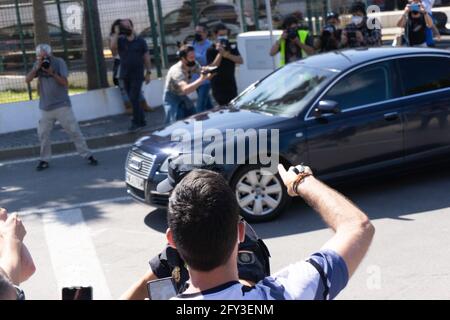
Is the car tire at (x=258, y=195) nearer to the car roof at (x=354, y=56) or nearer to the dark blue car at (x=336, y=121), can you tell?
the dark blue car at (x=336, y=121)

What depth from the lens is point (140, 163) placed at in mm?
7988

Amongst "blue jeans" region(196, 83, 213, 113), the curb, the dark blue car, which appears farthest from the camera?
the curb

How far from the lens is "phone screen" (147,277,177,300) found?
99.5 inches

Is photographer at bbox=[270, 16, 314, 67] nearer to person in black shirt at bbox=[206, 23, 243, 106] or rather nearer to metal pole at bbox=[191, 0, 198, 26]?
person in black shirt at bbox=[206, 23, 243, 106]

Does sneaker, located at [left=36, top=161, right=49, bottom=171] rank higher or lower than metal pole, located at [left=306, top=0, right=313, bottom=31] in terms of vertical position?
lower

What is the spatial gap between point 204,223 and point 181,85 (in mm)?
8022

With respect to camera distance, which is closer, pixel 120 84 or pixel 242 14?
pixel 120 84

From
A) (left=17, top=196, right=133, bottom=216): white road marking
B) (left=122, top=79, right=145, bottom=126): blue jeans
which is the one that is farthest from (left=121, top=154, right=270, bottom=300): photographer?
(left=122, top=79, right=145, bottom=126): blue jeans

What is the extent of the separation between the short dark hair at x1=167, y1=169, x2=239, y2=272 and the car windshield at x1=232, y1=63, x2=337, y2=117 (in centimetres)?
570

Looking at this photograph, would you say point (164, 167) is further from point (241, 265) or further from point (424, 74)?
point (241, 265)

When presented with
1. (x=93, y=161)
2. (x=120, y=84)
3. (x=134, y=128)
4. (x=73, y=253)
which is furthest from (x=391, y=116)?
(x=120, y=84)

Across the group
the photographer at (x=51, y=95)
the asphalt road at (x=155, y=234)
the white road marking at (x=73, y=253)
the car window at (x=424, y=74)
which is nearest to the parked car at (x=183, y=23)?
the photographer at (x=51, y=95)

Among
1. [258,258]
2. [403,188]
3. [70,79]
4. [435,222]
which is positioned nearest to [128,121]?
[70,79]

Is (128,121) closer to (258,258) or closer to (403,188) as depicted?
(403,188)
